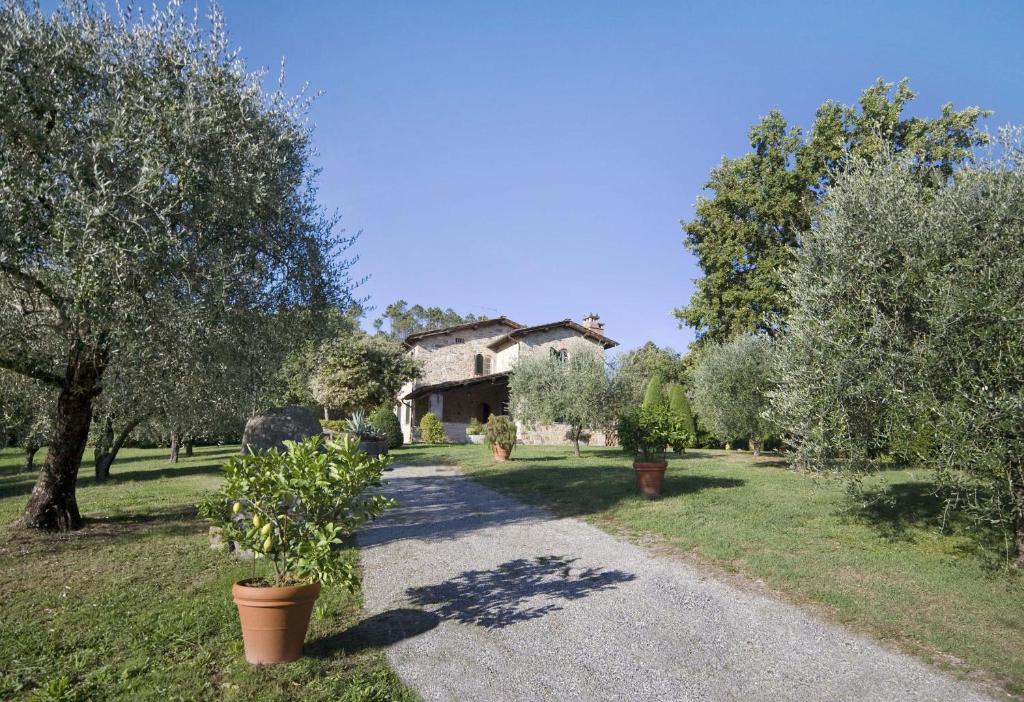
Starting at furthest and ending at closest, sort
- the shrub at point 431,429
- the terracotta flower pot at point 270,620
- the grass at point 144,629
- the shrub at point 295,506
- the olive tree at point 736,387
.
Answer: the shrub at point 431,429 → the olive tree at point 736,387 → the shrub at point 295,506 → the terracotta flower pot at point 270,620 → the grass at point 144,629

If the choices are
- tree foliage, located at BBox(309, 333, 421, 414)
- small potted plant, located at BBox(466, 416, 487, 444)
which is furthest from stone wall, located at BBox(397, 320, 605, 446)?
tree foliage, located at BBox(309, 333, 421, 414)

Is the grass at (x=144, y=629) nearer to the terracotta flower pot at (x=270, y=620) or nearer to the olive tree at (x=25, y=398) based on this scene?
the terracotta flower pot at (x=270, y=620)

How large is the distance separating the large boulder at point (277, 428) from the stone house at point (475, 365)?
21273 mm

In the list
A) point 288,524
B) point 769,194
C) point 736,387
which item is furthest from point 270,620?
point 769,194

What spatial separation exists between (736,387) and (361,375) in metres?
24.4

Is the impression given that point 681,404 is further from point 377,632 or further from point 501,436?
point 377,632

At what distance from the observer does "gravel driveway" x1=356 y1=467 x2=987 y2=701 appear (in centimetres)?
484

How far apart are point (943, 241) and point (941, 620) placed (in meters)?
5.00

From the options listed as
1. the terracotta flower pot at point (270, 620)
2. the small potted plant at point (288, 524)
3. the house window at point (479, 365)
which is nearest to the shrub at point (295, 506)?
the small potted plant at point (288, 524)

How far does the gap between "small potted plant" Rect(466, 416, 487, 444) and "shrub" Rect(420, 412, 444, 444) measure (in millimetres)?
1777

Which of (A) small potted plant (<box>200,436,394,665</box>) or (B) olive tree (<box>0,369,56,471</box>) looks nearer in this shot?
(A) small potted plant (<box>200,436,394,665</box>)

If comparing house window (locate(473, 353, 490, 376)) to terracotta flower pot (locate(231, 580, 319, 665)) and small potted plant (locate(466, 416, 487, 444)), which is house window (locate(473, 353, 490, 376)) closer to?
small potted plant (locate(466, 416, 487, 444))

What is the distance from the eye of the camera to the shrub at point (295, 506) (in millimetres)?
5238

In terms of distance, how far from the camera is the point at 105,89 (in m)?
8.87
